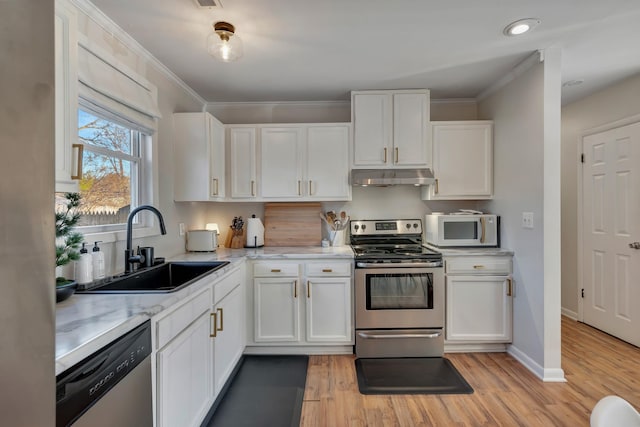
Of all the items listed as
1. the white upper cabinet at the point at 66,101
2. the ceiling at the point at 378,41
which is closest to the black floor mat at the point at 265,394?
the white upper cabinet at the point at 66,101

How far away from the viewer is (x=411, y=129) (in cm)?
301

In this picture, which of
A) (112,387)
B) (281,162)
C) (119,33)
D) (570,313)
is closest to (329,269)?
(281,162)

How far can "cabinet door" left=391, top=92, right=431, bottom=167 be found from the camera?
3000 millimetres

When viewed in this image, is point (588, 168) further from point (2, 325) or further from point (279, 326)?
point (2, 325)

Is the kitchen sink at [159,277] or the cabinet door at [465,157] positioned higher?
the cabinet door at [465,157]

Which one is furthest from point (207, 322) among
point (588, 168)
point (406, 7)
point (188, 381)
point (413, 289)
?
point (588, 168)

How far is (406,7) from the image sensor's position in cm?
179

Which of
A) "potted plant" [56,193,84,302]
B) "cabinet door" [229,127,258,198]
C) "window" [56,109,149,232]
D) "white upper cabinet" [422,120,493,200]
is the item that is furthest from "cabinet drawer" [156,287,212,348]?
"white upper cabinet" [422,120,493,200]

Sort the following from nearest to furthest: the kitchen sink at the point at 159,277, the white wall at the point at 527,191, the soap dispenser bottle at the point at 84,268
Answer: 1. the soap dispenser bottle at the point at 84,268
2. the kitchen sink at the point at 159,277
3. the white wall at the point at 527,191

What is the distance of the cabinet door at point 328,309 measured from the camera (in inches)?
108

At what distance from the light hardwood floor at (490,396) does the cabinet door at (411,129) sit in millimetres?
1778

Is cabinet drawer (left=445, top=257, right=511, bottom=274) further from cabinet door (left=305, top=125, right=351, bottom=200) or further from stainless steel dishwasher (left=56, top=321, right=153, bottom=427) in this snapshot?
stainless steel dishwasher (left=56, top=321, right=153, bottom=427)

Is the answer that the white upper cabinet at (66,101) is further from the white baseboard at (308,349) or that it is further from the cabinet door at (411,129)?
the cabinet door at (411,129)

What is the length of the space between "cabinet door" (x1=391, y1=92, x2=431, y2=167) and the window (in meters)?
2.12
